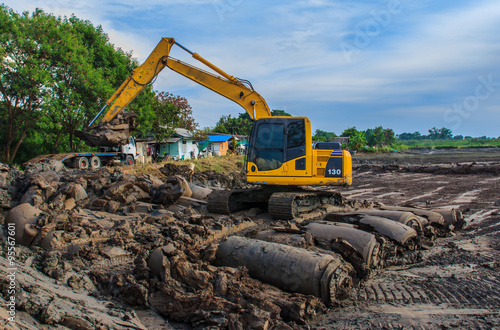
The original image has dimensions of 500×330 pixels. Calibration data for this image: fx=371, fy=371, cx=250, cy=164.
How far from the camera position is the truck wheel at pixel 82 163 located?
1992 centimetres

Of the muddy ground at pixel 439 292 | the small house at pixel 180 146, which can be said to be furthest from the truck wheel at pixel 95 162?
the muddy ground at pixel 439 292

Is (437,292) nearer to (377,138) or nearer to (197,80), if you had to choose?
(197,80)

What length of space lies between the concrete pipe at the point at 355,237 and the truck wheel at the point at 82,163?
53.4ft

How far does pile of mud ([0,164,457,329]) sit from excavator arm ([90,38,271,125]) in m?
3.37

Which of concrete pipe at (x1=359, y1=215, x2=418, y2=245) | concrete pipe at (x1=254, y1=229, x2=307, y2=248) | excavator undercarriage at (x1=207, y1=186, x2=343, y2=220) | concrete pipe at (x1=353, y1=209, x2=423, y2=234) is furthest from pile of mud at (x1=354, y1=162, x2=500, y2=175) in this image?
concrete pipe at (x1=254, y1=229, x2=307, y2=248)

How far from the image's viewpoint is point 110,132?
63.7 feet

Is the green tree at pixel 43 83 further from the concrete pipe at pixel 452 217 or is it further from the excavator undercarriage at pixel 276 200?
the concrete pipe at pixel 452 217

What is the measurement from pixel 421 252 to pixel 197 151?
115 feet

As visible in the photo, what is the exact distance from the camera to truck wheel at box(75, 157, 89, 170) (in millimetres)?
19922

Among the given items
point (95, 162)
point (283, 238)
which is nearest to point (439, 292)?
point (283, 238)

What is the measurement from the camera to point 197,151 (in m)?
41.4

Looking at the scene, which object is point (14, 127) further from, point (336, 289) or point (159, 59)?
point (336, 289)

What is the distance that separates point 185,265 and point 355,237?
3.06 meters

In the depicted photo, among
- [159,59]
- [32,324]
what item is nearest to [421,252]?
[32,324]
